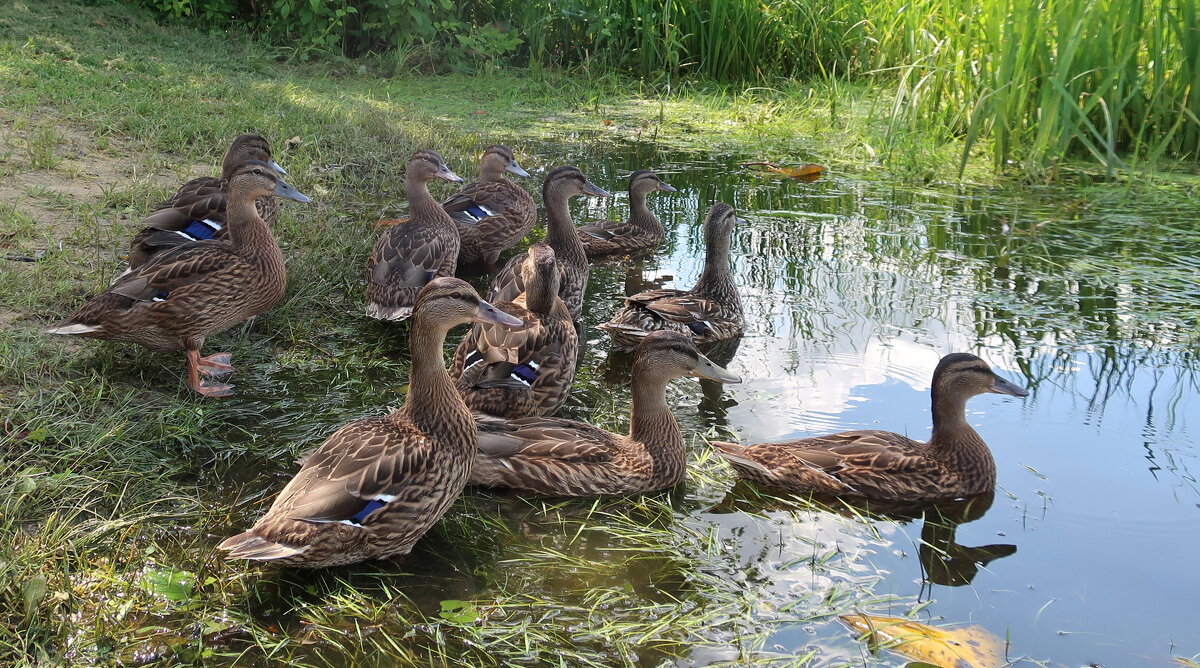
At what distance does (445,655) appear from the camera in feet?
10.6

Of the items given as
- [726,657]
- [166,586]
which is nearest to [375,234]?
[166,586]

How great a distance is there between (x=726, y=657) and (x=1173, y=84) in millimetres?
7708

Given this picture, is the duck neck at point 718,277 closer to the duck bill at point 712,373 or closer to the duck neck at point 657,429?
the duck bill at point 712,373

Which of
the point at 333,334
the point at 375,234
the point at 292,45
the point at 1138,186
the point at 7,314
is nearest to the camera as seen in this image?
the point at 7,314

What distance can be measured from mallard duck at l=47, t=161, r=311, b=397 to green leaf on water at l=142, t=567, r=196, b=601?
5.03 feet

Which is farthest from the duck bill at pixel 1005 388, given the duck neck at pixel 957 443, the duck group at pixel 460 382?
the duck neck at pixel 957 443

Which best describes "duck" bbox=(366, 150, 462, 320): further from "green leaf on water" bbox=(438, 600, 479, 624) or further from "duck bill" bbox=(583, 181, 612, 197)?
"green leaf on water" bbox=(438, 600, 479, 624)

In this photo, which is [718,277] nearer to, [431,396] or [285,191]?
[285,191]

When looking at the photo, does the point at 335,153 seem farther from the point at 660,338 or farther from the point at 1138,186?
the point at 1138,186

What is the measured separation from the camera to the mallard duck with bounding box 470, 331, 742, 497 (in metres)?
4.38

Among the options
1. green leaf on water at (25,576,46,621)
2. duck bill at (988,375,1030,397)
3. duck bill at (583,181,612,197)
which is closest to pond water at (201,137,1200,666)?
duck bill at (988,375,1030,397)

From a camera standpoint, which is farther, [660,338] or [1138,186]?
[1138,186]

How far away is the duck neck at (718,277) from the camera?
245 inches

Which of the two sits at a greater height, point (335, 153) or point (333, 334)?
point (335, 153)
